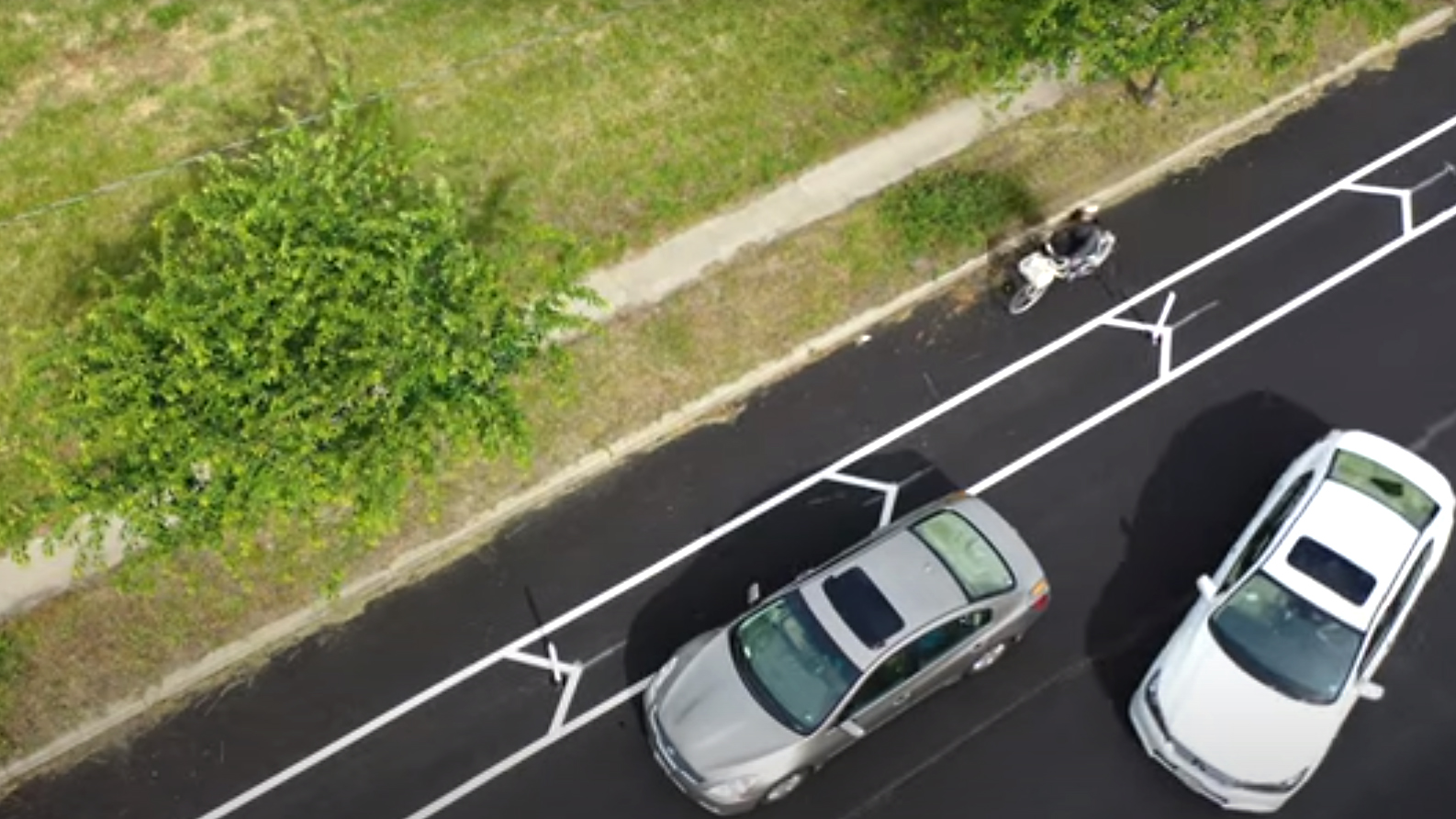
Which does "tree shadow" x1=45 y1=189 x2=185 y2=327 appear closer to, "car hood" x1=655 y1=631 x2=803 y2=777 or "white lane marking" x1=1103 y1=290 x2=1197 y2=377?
"car hood" x1=655 y1=631 x2=803 y2=777

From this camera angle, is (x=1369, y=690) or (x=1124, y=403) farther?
(x=1124, y=403)

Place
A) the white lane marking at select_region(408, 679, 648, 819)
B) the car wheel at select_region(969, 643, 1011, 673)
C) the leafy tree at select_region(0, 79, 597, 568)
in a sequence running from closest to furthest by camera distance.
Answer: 1. the leafy tree at select_region(0, 79, 597, 568)
2. the white lane marking at select_region(408, 679, 648, 819)
3. the car wheel at select_region(969, 643, 1011, 673)

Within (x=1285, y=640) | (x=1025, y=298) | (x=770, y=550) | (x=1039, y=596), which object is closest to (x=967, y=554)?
(x=1039, y=596)

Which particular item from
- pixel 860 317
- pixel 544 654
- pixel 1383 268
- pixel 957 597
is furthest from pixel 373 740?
pixel 1383 268

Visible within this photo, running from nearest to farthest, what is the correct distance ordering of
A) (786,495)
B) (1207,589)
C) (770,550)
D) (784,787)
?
(784,787)
(1207,589)
(770,550)
(786,495)

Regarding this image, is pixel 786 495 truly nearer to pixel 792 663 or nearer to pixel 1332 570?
pixel 792 663

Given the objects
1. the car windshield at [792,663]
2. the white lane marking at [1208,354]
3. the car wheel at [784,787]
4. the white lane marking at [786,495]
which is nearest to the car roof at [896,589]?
the car windshield at [792,663]

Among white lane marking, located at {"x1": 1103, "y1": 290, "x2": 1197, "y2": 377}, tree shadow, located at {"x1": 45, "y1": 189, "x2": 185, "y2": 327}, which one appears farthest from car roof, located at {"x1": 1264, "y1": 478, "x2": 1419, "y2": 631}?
tree shadow, located at {"x1": 45, "y1": 189, "x2": 185, "y2": 327}

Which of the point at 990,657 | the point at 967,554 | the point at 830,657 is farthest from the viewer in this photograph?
the point at 990,657
